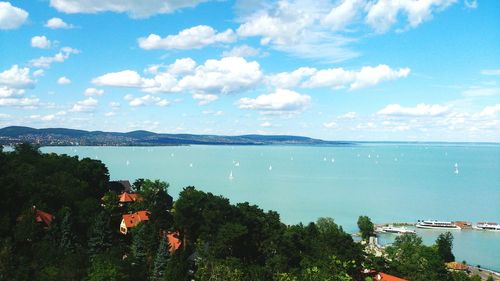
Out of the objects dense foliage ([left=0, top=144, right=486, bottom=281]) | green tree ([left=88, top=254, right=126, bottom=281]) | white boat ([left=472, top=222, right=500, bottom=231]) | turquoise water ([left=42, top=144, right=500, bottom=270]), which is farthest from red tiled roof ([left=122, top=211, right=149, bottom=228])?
white boat ([left=472, top=222, right=500, bottom=231])

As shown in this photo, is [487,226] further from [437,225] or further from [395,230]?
[395,230]

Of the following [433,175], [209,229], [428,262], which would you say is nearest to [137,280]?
[209,229]

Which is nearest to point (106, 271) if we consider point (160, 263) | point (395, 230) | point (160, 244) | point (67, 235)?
point (160, 263)

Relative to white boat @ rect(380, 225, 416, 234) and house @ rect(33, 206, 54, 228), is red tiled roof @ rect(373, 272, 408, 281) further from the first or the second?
white boat @ rect(380, 225, 416, 234)

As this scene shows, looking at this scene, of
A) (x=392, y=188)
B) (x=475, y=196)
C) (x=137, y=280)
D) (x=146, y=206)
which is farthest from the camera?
(x=392, y=188)

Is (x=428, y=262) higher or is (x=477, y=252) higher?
(x=428, y=262)

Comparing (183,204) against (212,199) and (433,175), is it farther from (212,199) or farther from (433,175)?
(433,175)

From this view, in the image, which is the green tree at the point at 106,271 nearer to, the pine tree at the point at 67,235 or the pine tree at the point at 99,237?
the pine tree at the point at 67,235
